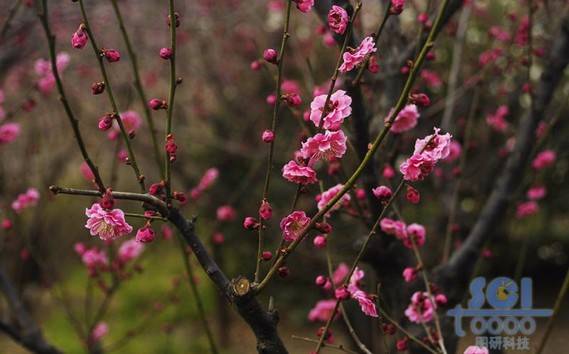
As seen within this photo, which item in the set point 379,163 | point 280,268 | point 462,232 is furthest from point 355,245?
point 462,232

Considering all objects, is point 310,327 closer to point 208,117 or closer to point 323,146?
point 208,117

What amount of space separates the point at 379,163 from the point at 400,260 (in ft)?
1.31

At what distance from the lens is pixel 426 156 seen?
4.90 ft

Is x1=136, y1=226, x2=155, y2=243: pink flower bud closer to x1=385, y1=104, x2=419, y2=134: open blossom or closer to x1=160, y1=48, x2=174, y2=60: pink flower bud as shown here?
x1=160, y1=48, x2=174, y2=60: pink flower bud

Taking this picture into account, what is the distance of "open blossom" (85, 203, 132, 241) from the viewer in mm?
1533

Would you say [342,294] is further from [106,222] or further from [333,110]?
[106,222]

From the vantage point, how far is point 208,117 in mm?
7664

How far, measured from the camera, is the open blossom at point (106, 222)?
1.53 metres

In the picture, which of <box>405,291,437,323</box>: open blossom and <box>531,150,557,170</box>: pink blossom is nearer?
<box>405,291,437,323</box>: open blossom

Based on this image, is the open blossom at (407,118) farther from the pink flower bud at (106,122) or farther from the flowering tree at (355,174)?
the pink flower bud at (106,122)

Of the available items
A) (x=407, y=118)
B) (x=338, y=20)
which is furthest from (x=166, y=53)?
(x=407, y=118)

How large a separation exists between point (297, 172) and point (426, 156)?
295mm

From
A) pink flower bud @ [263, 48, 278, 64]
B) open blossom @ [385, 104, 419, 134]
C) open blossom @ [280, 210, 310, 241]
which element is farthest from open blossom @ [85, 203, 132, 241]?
open blossom @ [385, 104, 419, 134]

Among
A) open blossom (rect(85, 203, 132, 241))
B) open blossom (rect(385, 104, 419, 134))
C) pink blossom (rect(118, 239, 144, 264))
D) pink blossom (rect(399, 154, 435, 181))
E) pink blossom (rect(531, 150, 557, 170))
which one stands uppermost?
pink blossom (rect(118, 239, 144, 264))
